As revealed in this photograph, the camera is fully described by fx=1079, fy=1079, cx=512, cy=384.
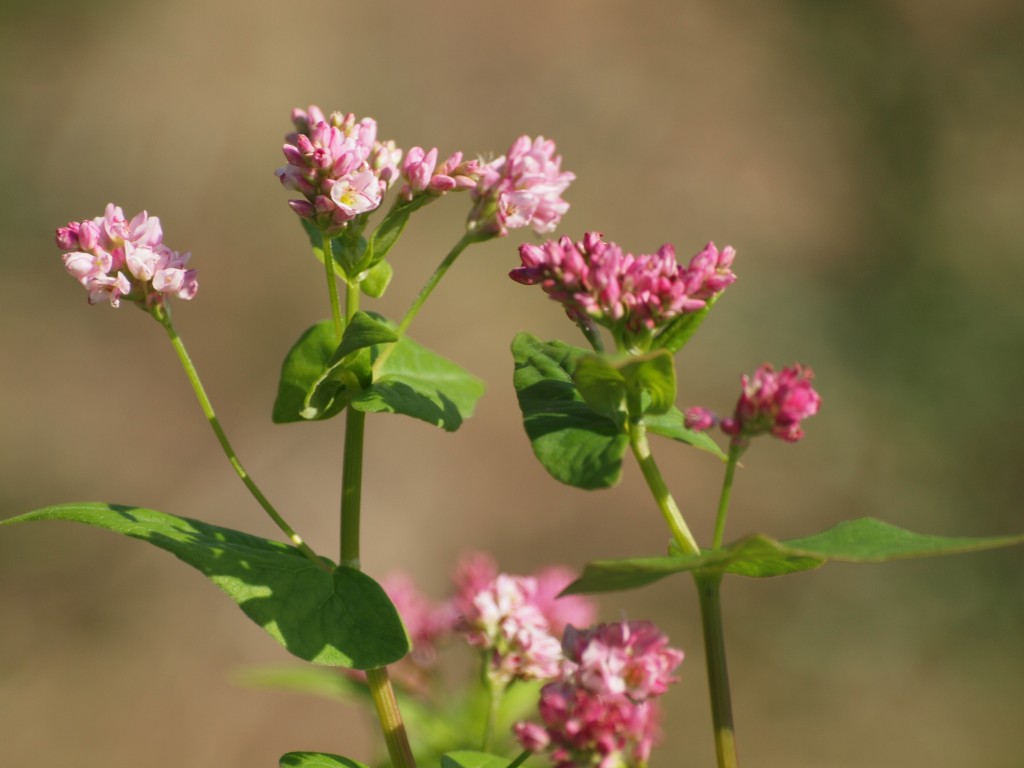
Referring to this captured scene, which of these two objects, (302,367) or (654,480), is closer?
(654,480)

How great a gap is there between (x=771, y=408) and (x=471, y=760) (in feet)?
2.75

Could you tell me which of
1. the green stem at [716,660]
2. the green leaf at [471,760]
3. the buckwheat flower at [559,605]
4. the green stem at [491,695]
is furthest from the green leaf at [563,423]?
the buckwheat flower at [559,605]

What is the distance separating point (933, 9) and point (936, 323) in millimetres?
4610

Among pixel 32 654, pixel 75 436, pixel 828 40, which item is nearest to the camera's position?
pixel 32 654

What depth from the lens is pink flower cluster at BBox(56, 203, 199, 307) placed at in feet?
6.35

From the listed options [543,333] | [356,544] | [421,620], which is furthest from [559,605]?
[543,333]

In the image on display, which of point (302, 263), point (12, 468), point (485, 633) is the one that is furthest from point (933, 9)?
point (485, 633)

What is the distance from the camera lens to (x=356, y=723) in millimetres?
7695

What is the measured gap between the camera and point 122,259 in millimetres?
1964

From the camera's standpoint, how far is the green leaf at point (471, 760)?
1.81 meters

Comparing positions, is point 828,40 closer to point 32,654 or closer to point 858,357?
point 858,357

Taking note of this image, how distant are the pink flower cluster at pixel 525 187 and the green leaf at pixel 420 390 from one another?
0.30 m

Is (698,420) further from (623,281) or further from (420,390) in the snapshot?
(420,390)

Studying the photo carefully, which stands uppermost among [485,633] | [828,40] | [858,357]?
[828,40]
